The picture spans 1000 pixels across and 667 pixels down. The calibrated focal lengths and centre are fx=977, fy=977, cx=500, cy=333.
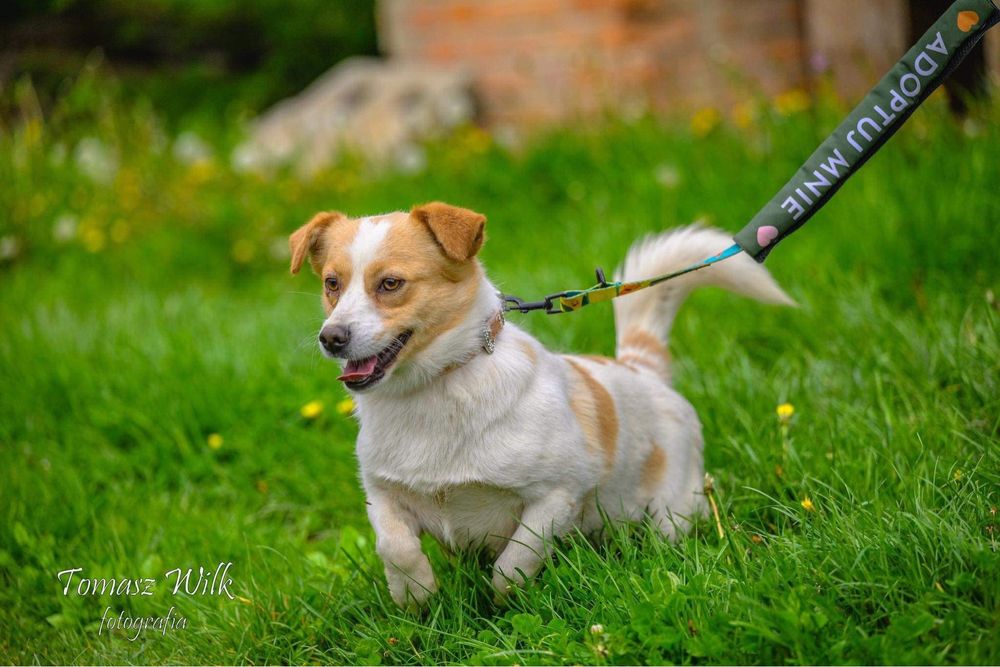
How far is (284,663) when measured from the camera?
2.54 meters

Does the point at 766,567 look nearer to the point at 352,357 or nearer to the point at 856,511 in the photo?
the point at 856,511

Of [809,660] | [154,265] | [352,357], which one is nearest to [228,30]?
[154,265]

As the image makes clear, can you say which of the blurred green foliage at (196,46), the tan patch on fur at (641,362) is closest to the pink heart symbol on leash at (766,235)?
the tan patch on fur at (641,362)

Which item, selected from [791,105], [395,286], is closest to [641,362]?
[395,286]

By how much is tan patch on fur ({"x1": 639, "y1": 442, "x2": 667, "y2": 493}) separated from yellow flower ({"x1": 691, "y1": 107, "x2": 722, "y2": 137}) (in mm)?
3364

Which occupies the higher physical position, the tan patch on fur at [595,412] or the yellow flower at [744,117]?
the yellow flower at [744,117]

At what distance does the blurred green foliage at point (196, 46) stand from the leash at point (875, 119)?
8855 mm

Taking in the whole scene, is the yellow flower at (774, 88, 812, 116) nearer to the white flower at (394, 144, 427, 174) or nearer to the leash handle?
the white flower at (394, 144, 427, 174)

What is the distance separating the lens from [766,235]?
2.62 m

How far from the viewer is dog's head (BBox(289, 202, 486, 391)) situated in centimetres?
240

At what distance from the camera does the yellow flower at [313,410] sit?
151 inches

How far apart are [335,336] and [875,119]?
1.46 metres

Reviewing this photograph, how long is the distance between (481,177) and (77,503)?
345 cm

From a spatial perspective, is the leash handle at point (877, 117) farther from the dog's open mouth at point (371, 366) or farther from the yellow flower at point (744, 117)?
the yellow flower at point (744, 117)
